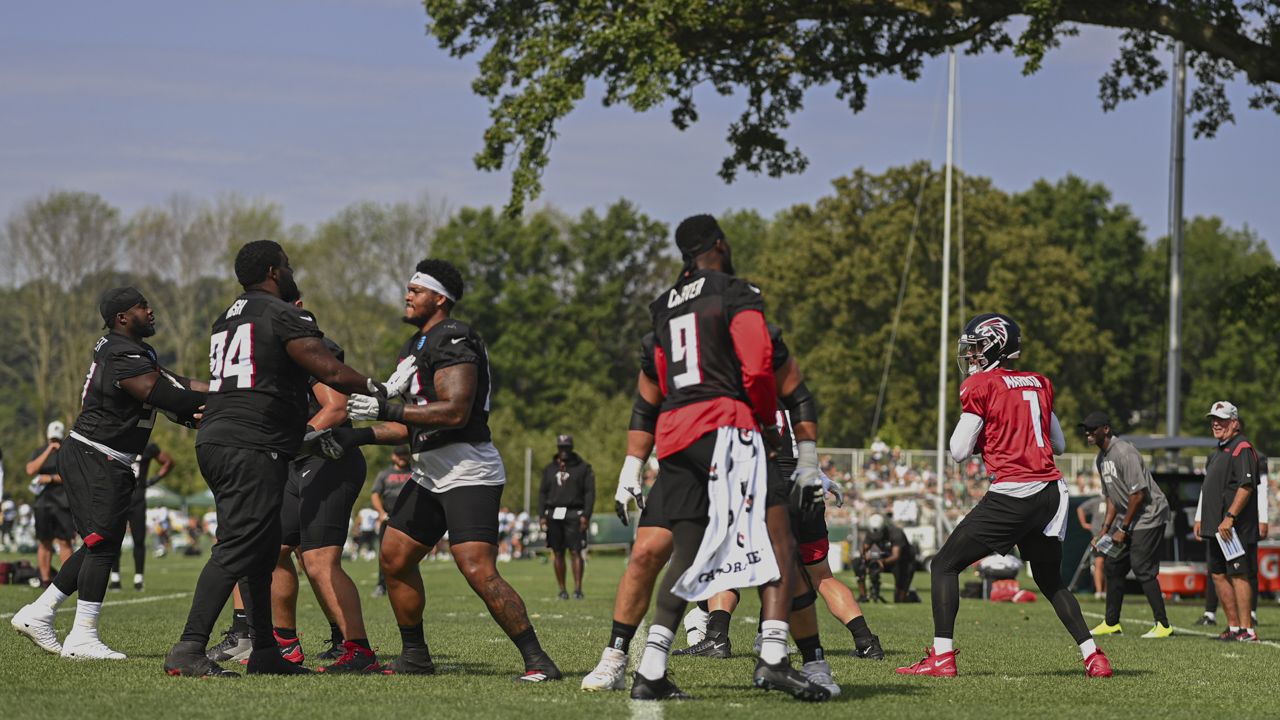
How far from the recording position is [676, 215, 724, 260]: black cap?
778 cm

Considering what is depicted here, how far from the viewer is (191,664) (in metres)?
8.49

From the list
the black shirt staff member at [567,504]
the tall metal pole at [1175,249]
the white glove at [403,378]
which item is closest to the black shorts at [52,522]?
the black shirt staff member at [567,504]

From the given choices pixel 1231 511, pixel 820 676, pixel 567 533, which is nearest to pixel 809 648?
pixel 820 676

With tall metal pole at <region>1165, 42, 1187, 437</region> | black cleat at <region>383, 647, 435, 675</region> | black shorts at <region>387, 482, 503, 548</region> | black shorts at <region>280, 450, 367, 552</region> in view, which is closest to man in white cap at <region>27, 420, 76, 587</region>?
black shorts at <region>280, 450, 367, 552</region>

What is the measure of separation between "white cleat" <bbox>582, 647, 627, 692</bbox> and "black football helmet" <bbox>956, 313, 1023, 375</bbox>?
2.94 m

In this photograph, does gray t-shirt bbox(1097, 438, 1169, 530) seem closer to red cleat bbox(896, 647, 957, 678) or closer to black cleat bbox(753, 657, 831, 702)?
red cleat bbox(896, 647, 957, 678)

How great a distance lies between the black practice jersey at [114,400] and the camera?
9.84 meters

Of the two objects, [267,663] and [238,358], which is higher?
[238,358]

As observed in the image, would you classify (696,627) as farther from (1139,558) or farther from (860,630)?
(1139,558)

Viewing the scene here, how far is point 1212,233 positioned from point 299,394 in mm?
86655

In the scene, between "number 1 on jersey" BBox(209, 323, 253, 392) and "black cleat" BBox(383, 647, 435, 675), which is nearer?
"number 1 on jersey" BBox(209, 323, 253, 392)

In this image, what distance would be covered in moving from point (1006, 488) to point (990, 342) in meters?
0.86

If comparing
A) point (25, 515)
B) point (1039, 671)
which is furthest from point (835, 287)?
point (1039, 671)

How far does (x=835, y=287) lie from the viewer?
2509 inches
